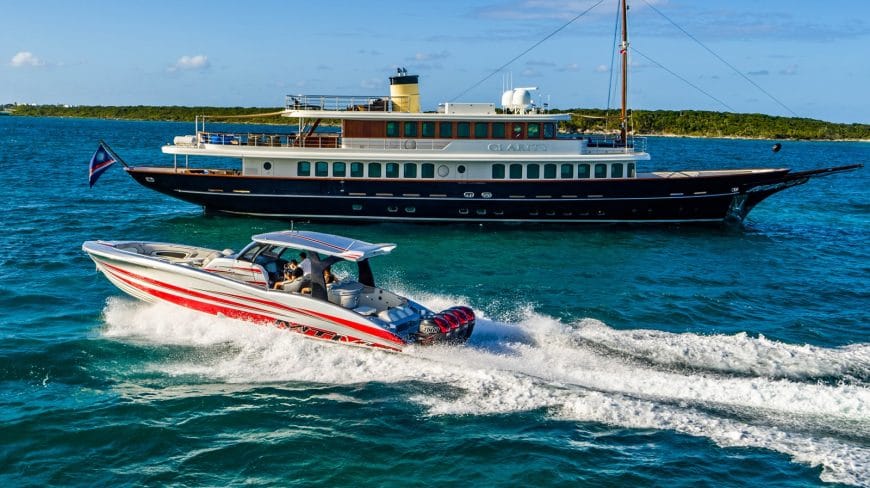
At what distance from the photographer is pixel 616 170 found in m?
34.1

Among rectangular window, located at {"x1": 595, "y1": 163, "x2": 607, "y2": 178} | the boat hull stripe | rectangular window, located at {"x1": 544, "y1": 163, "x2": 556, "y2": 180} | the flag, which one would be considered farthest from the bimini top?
rectangular window, located at {"x1": 595, "y1": 163, "x2": 607, "y2": 178}

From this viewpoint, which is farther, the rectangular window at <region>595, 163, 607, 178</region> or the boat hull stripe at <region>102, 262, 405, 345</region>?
the rectangular window at <region>595, 163, 607, 178</region>

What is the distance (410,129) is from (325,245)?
18048 millimetres

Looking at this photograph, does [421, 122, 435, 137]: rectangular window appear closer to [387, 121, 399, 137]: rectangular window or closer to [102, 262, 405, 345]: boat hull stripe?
[387, 121, 399, 137]: rectangular window

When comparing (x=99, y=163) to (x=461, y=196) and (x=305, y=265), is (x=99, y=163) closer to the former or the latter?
(x=461, y=196)

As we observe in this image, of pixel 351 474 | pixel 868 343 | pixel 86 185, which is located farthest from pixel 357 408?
pixel 86 185

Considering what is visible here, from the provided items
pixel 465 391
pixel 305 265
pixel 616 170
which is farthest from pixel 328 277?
pixel 616 170

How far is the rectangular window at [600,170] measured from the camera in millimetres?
33969

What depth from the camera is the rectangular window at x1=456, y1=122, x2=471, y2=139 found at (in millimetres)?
33938

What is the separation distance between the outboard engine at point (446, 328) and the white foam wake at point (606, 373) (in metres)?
0.22

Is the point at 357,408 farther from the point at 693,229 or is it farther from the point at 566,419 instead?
the point at 693,229

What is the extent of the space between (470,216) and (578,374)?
64.3 feet

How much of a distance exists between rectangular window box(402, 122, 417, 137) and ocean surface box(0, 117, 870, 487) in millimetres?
10629

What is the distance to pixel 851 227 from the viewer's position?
39438mm
